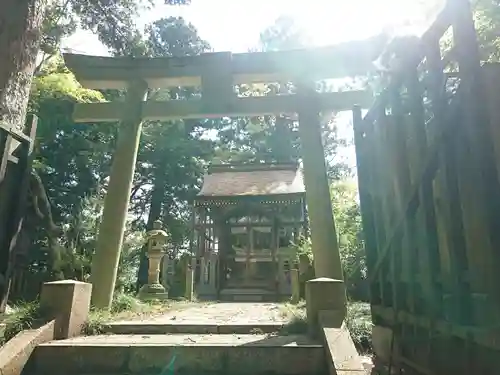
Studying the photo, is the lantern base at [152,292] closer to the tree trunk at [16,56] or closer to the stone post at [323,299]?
the tree trunk at [16,56]

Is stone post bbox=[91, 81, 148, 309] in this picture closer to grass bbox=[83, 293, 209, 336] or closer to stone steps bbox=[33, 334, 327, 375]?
grass bbox=[83, 293, 209, 336]

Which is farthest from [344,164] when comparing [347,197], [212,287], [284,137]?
[212,287]

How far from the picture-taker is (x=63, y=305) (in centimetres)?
384

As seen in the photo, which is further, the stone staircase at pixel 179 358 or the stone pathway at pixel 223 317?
the stone pathway at pixel 223 317

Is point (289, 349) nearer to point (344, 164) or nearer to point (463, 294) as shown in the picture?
point (463, 294)

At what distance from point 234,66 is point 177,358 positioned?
4.77 metres

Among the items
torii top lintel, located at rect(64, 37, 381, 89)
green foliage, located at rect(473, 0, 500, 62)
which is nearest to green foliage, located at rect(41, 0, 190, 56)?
torii top lintel, located at rect(64, 37, 381, 89)

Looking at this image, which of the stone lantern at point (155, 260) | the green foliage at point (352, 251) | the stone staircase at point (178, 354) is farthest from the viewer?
the green foliage at point (352, 251)

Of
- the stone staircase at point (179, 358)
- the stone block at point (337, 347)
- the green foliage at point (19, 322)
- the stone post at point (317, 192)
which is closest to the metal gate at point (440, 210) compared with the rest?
the stone block at point (337, 347)

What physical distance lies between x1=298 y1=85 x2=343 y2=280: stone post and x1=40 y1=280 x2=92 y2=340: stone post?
3.24 m

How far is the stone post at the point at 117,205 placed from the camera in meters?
5.91

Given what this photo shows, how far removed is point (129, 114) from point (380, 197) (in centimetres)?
488

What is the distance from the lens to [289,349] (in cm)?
325

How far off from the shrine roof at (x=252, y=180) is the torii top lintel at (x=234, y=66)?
808 centimetres
